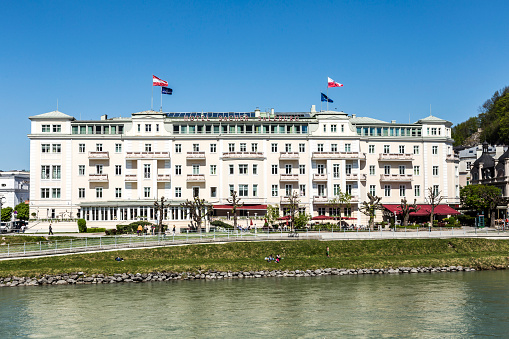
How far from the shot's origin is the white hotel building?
313 ft

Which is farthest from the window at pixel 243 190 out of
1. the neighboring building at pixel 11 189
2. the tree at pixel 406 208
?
the neighboring building at pixel 11 189

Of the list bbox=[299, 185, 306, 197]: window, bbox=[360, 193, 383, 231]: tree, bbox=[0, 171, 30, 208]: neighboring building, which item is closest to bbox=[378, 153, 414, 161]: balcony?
bbox=[360, 193, 383, 231]: tree

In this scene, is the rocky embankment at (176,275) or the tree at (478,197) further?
the tree at (478,197)

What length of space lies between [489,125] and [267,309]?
135048 millimetres

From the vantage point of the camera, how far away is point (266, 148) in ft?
322

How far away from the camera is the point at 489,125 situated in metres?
155

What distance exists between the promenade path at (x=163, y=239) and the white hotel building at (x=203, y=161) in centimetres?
2458

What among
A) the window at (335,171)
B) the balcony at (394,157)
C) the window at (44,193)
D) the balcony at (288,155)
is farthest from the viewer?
the balcony at (394,157)

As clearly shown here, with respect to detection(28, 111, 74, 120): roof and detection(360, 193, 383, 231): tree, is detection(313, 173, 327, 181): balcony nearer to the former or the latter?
detection(360, 193, 383, 231): tree

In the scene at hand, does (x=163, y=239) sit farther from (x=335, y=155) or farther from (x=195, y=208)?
(x=335, y=155)

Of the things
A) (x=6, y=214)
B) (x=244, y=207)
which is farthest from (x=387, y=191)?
(x=6, y=214)

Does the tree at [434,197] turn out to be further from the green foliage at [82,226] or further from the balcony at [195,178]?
the green foliage at [82,226]

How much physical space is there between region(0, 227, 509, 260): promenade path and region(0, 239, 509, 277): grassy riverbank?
1305 millimetres

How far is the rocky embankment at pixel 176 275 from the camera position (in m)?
51.9
